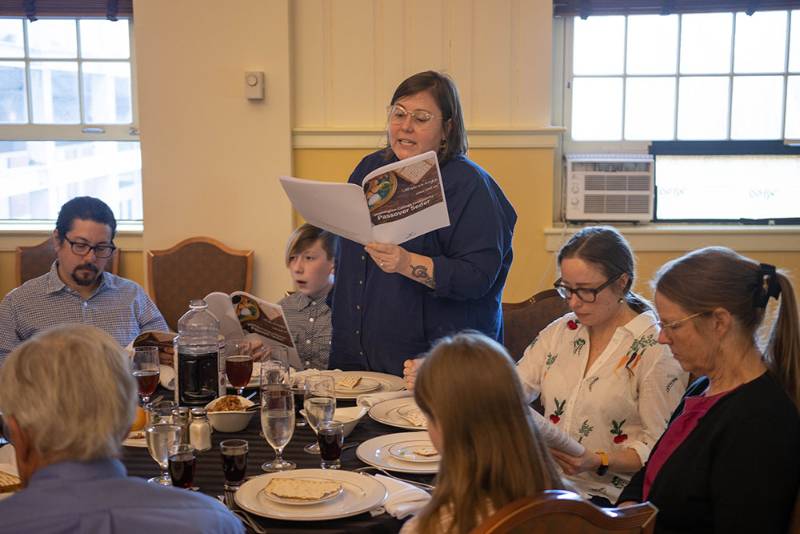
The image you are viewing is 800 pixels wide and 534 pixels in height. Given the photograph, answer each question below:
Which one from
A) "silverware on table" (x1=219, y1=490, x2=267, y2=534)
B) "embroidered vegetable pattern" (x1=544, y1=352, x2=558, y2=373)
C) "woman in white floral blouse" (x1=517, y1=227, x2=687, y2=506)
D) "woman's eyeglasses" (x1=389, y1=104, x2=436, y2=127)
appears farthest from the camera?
"woman's eyeglasses" (x1=389, y1=104, x2=436, y2=127)

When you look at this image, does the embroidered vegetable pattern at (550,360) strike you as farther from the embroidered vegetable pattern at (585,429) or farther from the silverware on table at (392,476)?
the silverware on table at (392,476)

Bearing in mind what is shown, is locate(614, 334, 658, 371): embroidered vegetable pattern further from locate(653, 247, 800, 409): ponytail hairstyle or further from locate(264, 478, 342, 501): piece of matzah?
locate(264, 478, 342, 501): piece of matzah

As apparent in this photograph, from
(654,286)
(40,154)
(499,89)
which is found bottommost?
(654,286)

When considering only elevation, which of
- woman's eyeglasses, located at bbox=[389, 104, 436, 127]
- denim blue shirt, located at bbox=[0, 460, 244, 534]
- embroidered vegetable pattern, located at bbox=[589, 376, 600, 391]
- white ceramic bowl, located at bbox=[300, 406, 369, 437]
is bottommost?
white ceramic bowl, located at bbox=[300, 406, 369, 437]

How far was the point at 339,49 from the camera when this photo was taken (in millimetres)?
4289

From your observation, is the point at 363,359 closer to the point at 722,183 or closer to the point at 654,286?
the point at 654,286

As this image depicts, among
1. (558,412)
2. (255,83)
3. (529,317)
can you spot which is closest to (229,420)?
(558,412)

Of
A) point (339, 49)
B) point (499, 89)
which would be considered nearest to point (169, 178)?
point (339, 49)

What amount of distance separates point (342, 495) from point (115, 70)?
11.9 ft

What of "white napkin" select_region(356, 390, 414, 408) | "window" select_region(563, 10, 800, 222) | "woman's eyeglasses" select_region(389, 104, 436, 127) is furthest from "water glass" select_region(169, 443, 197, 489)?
"window" select_region(563, 10, 800, 222)

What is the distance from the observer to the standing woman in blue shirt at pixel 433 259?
2513mm

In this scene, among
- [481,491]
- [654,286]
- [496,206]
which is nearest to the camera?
[481,491]

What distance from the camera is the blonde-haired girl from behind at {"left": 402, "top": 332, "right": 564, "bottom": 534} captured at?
4.05ft

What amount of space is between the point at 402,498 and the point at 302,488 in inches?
7.1
